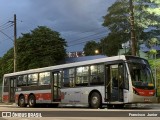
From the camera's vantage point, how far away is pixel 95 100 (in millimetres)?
24594

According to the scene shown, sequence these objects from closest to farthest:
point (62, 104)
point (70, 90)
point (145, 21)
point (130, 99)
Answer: point (130, 99)
point (70, 90)
point (62, 104)
point (145, 21)

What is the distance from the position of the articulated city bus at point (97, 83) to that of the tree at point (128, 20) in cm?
1560

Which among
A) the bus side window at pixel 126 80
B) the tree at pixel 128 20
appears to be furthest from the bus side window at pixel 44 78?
the tree at pixel 128 20

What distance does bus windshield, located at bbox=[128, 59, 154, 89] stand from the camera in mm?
22962

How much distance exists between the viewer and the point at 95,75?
24766mm

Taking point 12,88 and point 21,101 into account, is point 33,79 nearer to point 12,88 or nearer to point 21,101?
point 21,101

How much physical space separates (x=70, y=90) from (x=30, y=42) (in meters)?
42.9

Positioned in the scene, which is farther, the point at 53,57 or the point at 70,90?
the point at 53,57

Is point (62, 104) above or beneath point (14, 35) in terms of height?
beneath

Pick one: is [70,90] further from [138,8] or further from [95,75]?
[138,8]

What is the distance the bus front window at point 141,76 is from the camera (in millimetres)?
22953

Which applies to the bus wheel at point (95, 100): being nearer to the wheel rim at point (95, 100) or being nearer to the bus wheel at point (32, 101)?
the wheel rim at point (95, 100)

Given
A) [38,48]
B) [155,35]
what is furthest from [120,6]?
[38,48]

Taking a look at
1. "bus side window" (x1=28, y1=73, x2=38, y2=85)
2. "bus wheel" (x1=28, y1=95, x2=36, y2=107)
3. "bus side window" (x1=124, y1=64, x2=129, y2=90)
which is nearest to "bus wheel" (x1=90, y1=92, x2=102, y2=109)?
"bus side window" (x1=124, y1=64, x2=129, y2=90)
